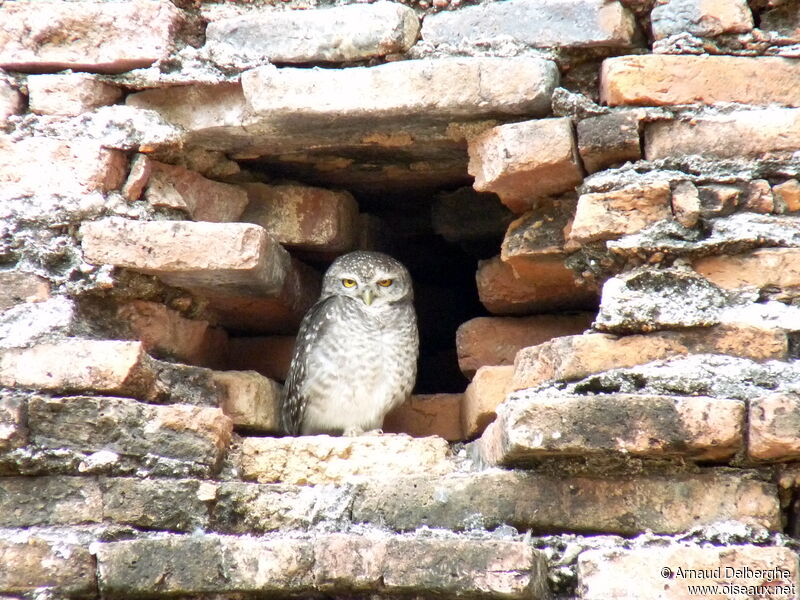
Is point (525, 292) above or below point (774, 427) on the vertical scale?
above

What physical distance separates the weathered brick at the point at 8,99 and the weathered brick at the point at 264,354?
0.88 meters

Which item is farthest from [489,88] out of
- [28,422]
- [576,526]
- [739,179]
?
[28,422]

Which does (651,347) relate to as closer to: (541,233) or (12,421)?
(541,233)

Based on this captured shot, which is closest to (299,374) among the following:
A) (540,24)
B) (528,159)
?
(528,159)

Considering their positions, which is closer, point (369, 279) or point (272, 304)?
point (272, 304)

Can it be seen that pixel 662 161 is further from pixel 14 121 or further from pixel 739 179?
pixel 14 121

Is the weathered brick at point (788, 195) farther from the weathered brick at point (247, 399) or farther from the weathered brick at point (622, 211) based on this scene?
the weathered brick at point (247, 399)

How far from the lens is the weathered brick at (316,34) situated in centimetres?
218

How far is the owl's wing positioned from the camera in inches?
119

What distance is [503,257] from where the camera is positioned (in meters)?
2.31

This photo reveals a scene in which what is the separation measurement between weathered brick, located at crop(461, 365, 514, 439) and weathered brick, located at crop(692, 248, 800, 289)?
0.63 meters

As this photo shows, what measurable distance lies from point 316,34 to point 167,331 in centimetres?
69

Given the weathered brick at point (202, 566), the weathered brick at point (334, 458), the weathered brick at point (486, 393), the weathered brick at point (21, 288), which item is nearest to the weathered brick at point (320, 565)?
the weathered brick at point (202, 566)

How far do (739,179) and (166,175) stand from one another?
1.15m
